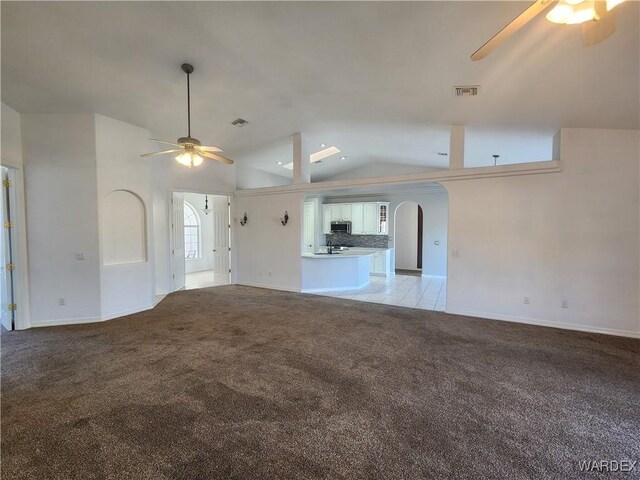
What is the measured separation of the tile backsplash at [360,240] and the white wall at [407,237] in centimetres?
170

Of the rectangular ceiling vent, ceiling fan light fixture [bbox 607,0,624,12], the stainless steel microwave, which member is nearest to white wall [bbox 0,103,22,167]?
the rectangular ceiling vent

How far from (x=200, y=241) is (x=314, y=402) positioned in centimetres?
870

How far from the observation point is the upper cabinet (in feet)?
30.9

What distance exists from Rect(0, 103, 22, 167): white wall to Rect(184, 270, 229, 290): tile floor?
13.4ft

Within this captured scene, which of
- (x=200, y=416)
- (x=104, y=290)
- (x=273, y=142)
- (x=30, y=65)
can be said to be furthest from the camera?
(x=273, y=142)

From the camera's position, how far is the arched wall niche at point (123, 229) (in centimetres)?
471

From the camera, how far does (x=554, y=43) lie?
104 inches

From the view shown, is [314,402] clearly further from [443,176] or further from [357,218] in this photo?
[357,218]

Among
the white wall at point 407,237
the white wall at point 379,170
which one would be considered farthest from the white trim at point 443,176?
the white wall at point 407,237

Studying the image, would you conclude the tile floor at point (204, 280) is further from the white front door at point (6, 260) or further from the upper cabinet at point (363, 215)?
the upper cabinet at point (363, 215)

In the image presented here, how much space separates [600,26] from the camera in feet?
5.86

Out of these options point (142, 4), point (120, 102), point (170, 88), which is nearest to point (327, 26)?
point (142, 4)

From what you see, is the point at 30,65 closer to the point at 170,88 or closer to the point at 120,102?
the point at 120,102

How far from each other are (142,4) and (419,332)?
16.0 ft
